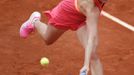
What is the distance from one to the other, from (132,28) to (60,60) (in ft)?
4.69

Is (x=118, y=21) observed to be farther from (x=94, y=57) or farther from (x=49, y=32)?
(x=94, y=57)

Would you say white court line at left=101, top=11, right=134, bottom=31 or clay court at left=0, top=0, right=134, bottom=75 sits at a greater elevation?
white court line at left=101, top=11, right=134, bottom=31

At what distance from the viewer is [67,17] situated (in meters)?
4.30

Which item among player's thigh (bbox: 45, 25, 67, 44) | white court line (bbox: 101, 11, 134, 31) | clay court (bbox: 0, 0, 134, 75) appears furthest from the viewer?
white court line (bbox: 101, 11, 134, 31)

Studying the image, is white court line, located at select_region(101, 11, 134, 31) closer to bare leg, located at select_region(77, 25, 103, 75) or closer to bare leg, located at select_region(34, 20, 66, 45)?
bare leg, located at select_region(34, 20, 66, 45)

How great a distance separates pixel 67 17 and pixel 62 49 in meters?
1.48

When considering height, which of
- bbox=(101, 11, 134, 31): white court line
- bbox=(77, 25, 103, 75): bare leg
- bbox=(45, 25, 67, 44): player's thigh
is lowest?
bbox=(77, 25, 103, 75): bare leg

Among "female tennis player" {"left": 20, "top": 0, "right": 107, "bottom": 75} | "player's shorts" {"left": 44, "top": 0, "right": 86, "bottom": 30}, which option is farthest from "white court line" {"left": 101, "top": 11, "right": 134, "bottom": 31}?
"player's shorts" {"left": 44, "top": 0, "right": 86, "bottom": 30}

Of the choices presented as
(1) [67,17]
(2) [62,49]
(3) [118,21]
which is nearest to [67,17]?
(1) [67,17]

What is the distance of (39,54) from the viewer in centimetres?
558

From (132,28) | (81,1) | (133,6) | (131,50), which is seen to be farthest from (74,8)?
(133,6)

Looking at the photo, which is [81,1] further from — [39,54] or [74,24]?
[39,54]

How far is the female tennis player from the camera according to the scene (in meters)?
3.86

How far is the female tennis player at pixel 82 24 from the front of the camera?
3.86 meters
